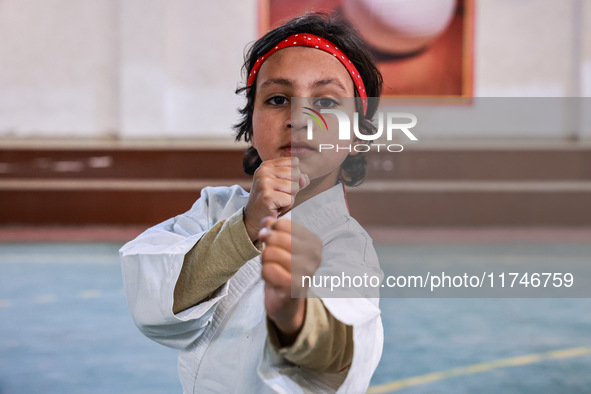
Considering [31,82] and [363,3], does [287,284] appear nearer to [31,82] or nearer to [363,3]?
[363,3]

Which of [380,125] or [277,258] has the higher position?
[380,125]

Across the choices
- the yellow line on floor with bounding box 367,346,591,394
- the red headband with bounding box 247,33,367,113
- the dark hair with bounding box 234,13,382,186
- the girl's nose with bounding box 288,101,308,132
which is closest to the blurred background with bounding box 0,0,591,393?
the yellow line on floor with bounding box 367,346,591,394

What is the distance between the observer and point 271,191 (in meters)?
0.80

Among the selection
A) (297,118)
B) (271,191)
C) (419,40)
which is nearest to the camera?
(271,191)

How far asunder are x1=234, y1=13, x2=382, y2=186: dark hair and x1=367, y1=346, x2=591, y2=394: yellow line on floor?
70.6 inches

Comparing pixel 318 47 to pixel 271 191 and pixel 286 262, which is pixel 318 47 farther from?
pixel 286 262

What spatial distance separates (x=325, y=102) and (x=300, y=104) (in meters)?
0.05

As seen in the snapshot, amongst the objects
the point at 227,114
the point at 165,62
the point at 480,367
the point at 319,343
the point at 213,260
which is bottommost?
the point at 480,367

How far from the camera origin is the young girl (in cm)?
72

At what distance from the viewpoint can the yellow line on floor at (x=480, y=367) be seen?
282 centimetres

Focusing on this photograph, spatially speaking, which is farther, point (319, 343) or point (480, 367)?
point (480, 367)

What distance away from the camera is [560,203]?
7.87 metres

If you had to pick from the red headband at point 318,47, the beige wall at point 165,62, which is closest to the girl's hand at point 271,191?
the red headband at point 318,47

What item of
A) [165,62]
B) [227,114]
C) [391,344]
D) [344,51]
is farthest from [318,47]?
[165,62]
